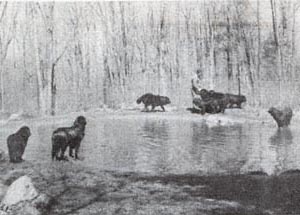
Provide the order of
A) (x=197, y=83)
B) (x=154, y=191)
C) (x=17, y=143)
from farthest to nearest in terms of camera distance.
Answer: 1. (x=197, y=83)
2. (x=17, y=143)
3. (x=154, y=191)

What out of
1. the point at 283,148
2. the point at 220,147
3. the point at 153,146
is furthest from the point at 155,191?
the point at 283,148

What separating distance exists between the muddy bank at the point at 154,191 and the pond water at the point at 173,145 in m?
0.05

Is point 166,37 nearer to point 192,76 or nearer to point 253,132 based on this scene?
point 192,76

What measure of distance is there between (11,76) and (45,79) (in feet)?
0.57

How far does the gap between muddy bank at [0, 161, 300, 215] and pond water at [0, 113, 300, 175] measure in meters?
0.05

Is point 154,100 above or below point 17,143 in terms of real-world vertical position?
above

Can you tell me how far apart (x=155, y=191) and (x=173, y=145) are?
27cm

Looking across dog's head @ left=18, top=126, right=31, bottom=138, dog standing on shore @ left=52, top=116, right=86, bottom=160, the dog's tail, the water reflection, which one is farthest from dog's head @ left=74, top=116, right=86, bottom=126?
the water reflection

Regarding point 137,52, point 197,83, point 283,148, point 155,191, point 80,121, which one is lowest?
point 155,191

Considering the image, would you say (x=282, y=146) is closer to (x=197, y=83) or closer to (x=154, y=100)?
(x=197, y=83)

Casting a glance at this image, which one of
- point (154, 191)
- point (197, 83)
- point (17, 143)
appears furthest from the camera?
point (197, 83)

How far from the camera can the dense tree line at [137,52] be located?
2.61 meters

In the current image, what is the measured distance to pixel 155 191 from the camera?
95.3 inches

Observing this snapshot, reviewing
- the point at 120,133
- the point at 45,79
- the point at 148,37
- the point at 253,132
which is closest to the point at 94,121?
the point at 120,133
